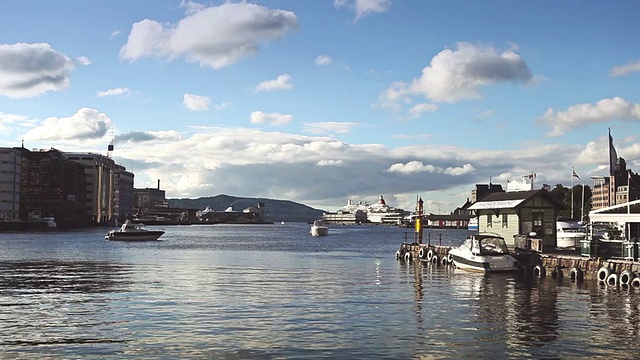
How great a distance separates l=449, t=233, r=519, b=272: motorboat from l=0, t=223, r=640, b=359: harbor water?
45.1 inches

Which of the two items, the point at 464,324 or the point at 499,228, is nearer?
the point at 464,324

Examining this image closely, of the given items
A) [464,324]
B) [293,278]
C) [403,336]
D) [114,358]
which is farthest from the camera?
[293,278]

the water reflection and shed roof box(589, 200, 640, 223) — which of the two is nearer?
the water reflection

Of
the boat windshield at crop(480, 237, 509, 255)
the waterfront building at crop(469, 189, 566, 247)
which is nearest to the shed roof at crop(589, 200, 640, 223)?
the boat windshield at crop(480, 237, 509, 255)

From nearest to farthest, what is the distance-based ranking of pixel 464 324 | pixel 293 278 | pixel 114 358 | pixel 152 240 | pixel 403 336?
1. pixel 114 358
2. pixel 403 336
3. pixel 464 324
4. pixel 293 278
5. pixel 152 240

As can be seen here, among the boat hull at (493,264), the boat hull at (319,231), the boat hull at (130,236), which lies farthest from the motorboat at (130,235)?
the boat hull at (493,264)

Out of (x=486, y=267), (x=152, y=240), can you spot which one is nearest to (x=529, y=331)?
(x=486, y=267)

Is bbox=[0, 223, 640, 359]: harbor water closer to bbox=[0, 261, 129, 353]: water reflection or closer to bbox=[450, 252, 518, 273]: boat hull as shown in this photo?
bbox=[0, 261, 129, 353]: water reflection

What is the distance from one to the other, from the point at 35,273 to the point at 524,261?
39597 mm

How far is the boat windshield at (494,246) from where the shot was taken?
57794mm

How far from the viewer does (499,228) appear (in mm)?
67250

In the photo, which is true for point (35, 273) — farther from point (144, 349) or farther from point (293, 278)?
point (144, 349)

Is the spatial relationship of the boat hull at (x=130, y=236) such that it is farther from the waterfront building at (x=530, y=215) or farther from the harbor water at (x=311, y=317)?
the waterfront building at (x=530, y=215)

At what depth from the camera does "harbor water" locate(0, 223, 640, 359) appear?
25828 millimetres
